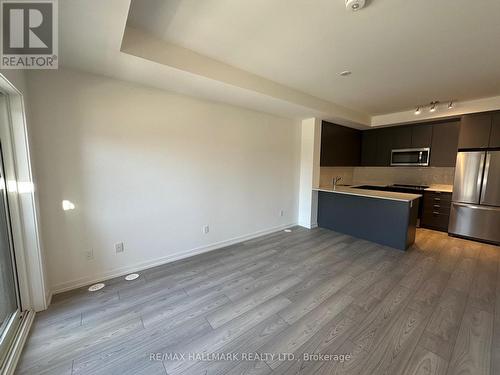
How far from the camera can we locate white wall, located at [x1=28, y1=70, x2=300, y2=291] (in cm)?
212

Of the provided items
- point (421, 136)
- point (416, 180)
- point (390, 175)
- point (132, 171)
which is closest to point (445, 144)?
point (421, 136)

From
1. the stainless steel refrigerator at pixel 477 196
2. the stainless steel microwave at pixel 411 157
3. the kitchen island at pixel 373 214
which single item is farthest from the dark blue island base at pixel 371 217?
the stainless steel microwave at pixel 411 157

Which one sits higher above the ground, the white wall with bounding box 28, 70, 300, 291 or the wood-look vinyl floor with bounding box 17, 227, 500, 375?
the white wall with bounding box 28, 70, 300, 291

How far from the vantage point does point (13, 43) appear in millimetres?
1477

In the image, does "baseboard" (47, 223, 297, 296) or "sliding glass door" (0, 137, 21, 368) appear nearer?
"sliding glass door" (0, 137, 21, 368)

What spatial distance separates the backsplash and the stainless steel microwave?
55 cm

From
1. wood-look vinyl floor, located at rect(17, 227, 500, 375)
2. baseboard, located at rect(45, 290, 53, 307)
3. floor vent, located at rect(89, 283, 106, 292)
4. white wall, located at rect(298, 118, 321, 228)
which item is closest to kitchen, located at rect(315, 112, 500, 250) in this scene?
white wall, located at rect(298, 118, 321, 228)

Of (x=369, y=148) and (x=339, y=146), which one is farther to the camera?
(x=369, y=148)

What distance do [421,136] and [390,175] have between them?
1195 millimetres

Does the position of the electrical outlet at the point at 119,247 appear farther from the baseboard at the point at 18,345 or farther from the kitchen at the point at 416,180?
the kitchen at the point at 416,180

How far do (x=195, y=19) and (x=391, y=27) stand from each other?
165 cm

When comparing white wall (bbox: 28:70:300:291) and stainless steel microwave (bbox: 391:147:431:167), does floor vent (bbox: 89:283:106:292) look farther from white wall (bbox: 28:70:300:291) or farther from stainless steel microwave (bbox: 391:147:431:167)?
stainless steel microwave (bbox: 391:147:431:167)

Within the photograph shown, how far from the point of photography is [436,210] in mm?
4230

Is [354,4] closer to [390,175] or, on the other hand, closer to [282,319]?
[282,319]
